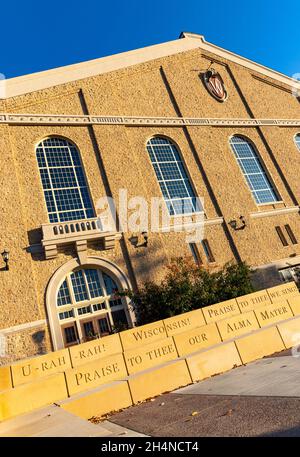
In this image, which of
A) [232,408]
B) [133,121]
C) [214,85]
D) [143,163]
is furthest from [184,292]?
[214,85]

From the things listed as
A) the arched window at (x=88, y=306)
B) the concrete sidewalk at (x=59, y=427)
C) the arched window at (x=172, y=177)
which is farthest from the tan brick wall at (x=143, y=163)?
the concrete sidewalk at (x=59, y=427)

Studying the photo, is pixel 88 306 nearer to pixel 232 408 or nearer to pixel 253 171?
pixel 232 408

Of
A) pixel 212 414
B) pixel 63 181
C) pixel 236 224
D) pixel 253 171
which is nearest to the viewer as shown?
pixel 212 414

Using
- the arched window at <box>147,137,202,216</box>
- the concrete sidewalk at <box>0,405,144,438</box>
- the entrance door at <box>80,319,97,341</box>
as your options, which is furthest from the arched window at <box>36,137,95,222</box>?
the concrete sidewalk at <box>0,405,144,438</box>

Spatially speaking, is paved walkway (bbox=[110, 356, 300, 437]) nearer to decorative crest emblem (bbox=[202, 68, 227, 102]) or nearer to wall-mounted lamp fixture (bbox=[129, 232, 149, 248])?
wall-mounted lamp fixture (bbox=[129, 232, 149, 248])

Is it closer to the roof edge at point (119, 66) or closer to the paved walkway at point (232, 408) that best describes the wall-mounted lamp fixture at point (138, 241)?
the paved walkway at point (232, 408)

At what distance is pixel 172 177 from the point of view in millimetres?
20000

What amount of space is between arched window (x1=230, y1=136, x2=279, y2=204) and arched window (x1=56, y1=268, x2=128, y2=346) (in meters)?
13.2

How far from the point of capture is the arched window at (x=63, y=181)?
53.1 feet

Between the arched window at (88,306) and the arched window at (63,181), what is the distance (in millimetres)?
3332

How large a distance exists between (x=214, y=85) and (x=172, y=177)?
1074cm

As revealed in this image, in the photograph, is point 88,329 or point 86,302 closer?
point 88,329

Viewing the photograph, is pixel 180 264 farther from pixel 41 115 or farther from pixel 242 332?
pixel 41 115

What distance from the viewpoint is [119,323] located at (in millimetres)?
14031
